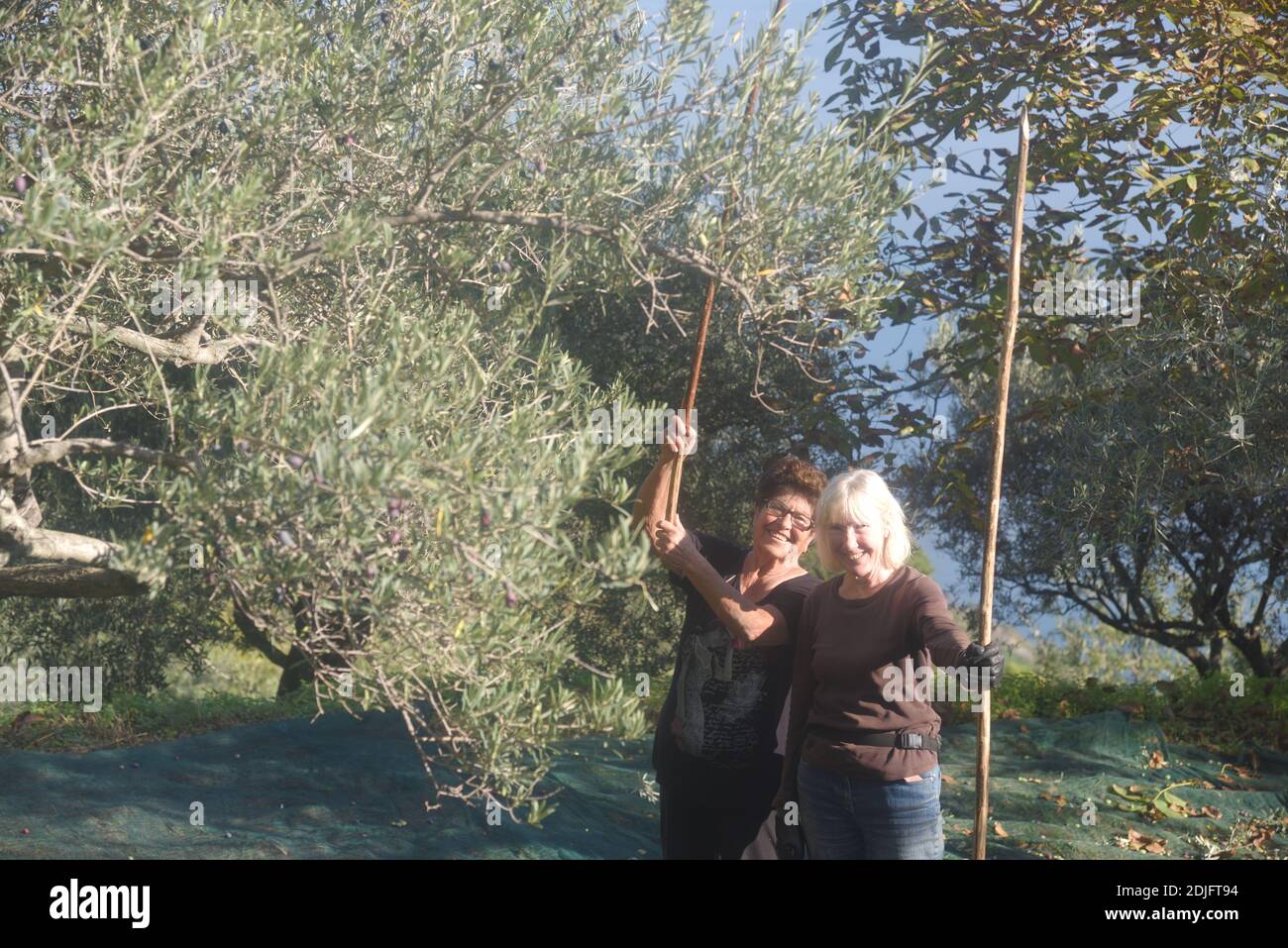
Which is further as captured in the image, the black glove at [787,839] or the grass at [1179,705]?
the grass at [1179,705]

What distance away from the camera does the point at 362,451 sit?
3.89 metres

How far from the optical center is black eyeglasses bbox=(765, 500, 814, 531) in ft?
16.6

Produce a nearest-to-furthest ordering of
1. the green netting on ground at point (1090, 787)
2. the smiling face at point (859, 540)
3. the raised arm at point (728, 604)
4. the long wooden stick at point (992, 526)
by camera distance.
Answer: the smiling face at point (859, 540) < the raised arm at point (728, 604) < the long wooden stick at point (992, 526) < the green netting on ground at point (1090, 787)

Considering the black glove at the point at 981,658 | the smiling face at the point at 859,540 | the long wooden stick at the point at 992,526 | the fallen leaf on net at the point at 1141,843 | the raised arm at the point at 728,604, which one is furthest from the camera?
the fallen leaf on net at the point at 1141,843

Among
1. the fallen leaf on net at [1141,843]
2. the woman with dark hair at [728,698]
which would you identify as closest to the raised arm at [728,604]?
the woman with dark hair at [728,698]

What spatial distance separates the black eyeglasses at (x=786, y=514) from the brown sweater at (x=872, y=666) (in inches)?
18.9

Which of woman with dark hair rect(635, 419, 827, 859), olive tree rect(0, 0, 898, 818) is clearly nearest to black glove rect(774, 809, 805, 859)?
woman with dark hair rect(635, 419, 827, 859)

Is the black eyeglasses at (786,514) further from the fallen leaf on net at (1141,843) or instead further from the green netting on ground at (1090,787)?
the fallen leaf on net at (1141,843)

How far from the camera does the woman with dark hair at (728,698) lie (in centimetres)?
486

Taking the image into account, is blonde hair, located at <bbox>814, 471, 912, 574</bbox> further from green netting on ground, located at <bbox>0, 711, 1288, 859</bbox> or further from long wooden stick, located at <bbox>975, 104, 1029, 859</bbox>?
green netting on ground, located at <bbox>0, 711, 1288, 859</bbox>

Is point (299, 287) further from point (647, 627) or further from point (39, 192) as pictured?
point (647, 627)

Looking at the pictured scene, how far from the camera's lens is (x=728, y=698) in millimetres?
4938
